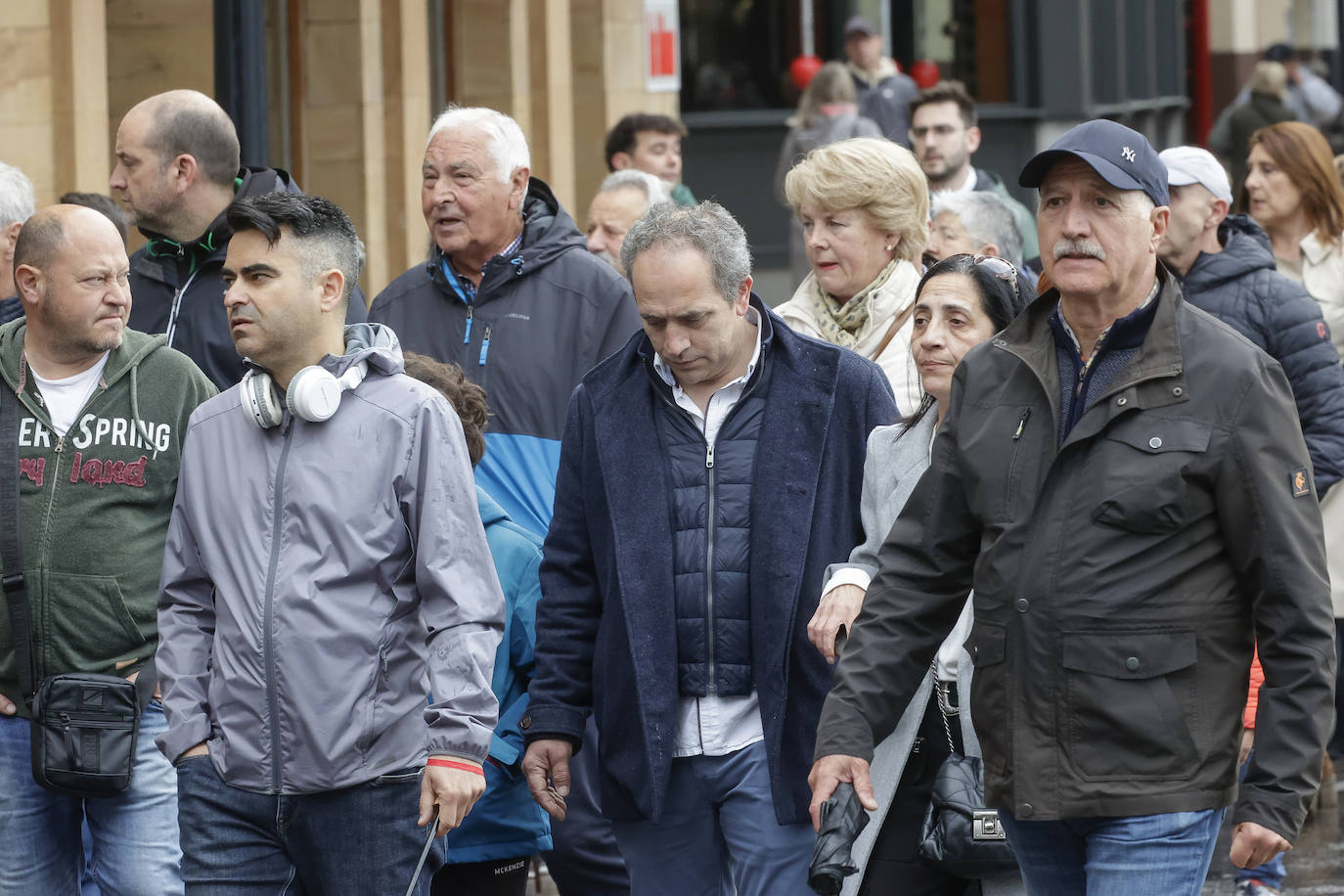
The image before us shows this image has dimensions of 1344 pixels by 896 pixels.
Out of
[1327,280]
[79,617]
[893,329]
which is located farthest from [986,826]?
[1327,280]

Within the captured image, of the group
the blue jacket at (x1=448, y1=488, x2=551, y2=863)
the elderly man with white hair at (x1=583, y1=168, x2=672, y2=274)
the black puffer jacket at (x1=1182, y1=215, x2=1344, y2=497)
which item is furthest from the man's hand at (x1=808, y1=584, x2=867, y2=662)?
the elderly man with white hair at (x1=583, y1=168, x2=672, y2=274)

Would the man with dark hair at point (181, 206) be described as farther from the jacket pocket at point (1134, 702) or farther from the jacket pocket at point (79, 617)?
the jacket pocket at point (1134, 702)

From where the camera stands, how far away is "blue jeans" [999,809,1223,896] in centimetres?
404

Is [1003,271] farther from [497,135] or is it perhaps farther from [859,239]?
[497,135]

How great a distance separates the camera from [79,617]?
5074 millimetres

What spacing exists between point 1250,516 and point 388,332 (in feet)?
6.28

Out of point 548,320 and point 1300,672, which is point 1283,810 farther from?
point 548,320

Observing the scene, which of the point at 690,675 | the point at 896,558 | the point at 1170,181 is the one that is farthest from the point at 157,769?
the point at 1170,181

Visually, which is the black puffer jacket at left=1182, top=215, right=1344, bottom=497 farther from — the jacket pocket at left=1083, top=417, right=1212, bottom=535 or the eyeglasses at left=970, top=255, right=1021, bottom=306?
the jacket pocket at left=1083, top=417, right=1212, bottom=535

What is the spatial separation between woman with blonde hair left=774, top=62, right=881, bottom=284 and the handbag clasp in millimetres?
9090

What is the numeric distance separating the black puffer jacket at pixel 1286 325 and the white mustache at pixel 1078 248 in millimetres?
3179

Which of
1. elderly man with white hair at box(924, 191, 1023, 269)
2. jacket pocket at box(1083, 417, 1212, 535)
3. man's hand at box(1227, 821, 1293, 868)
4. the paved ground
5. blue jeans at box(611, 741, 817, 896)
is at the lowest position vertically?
the paved ground

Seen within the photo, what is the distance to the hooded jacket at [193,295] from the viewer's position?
6.18 m

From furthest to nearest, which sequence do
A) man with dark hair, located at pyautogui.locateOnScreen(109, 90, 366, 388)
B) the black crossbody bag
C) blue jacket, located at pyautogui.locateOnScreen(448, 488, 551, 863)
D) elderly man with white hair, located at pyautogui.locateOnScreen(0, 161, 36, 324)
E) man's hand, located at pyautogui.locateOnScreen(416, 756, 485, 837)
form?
elderly man with white hair, located at pyautogui.locateOnScreen(0, 161, 36, 324)
man with dark hair, located at pyautogui.locateOnScreen(109, 90, 366, 388)
blue jacket, located at pyautogui.locateOnScreen(448, 488, 551, 863)
the black crossbody bag
man's hand, located at pyautogui.locateOnScreen(416, 756, 485, 837)
